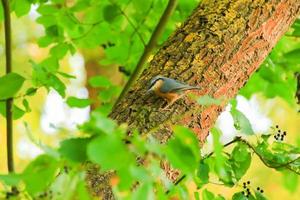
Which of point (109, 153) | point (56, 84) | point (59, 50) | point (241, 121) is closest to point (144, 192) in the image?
point (109, 153)

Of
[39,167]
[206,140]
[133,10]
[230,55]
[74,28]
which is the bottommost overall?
[39,167]

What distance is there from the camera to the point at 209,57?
93 centimetres

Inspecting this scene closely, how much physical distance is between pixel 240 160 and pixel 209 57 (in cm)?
15

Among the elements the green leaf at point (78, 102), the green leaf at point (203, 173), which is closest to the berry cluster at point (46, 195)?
the green leaf at point (203, 173)

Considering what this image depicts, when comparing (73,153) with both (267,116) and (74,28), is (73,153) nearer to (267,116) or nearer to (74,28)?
(74,28)

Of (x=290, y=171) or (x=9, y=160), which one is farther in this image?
(x=9, y=160)

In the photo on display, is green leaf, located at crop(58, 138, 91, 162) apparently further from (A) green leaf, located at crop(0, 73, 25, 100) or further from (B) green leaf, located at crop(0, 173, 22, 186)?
(A) green leaf, located at crop(0, 73, 25, 100)

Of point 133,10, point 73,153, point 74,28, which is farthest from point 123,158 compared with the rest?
point 133,10

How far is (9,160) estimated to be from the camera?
111 centimetres

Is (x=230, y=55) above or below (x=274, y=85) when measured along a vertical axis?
below

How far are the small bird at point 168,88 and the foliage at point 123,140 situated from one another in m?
0.08

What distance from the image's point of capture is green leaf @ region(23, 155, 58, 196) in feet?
1.83

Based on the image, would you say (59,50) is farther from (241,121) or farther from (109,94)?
(241,121)

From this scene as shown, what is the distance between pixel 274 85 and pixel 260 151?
75cm
